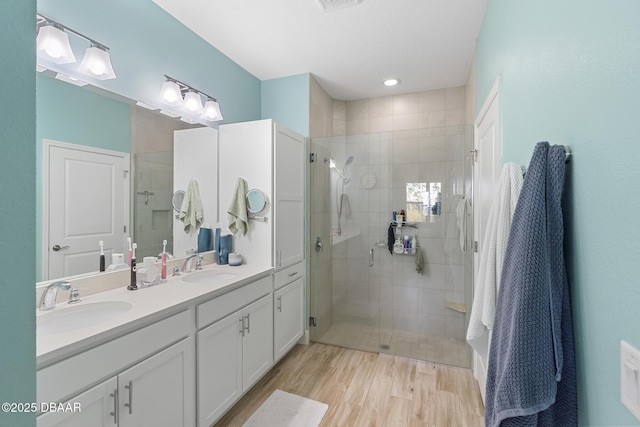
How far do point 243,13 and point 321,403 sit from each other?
2.75m

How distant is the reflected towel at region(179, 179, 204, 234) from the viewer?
2260mm

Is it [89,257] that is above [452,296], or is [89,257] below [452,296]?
above

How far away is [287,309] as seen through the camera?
256 cm

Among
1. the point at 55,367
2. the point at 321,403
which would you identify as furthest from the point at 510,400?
the point at 321,403

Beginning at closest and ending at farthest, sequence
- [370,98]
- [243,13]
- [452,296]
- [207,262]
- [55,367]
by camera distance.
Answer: [55,367]
[243,13]
[207,262]
[452,296]
[370,98]

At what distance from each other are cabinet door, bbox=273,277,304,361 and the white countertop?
39 centimetres

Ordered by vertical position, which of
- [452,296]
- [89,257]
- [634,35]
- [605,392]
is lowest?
[452,296]

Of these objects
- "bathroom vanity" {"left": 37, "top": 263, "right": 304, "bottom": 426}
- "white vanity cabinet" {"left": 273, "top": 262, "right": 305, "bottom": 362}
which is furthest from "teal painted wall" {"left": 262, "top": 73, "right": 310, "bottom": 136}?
"bathroom vanity" {"left": 37, "top": 263, "right": 304, "bottom": 426}

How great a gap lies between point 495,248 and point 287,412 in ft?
5.53

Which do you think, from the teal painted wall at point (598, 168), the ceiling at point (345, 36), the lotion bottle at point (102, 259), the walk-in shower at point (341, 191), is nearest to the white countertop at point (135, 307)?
the lotion bottle at point (102, 259)

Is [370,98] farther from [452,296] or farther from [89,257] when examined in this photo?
[89,257]

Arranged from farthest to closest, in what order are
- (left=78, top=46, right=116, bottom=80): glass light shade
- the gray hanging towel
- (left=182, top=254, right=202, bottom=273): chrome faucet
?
(left=182, top=254, right=202, bottom=273): chrome faucet < (left=78, top=46, right=116, bottom=80): glass light shade < the gray hanging towel

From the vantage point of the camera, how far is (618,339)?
23.4 inches

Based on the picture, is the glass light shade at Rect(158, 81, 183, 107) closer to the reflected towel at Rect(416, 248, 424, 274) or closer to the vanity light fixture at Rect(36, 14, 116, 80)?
the vanity light fixture at Rect(36, 14, 116, 80)
